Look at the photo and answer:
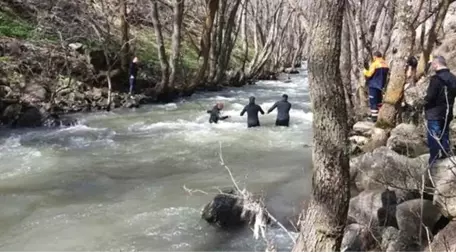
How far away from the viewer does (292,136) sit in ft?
47.5

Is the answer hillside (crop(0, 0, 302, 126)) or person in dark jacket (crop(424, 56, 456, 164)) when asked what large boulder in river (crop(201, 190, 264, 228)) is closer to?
person in dark jacket (crop(424, 56, 456, 164))

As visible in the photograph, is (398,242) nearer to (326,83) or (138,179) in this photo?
(326,83)

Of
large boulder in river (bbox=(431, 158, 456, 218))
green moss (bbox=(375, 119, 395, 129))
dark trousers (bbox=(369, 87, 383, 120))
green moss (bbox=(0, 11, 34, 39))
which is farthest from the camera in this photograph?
green moss (bbox=(0, 11, 34, 39))

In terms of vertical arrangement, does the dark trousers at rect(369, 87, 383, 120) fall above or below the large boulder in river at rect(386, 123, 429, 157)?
above

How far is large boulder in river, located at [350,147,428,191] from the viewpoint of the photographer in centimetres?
772

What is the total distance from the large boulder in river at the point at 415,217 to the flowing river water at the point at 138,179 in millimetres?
1492

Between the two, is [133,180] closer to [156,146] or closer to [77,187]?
[77,187]

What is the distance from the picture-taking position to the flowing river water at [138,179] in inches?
282

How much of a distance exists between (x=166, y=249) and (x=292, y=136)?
8.20 metres

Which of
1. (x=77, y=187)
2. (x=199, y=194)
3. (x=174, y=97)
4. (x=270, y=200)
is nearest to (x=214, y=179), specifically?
(x=199, y=194)

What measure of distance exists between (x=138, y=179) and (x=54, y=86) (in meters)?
8.89

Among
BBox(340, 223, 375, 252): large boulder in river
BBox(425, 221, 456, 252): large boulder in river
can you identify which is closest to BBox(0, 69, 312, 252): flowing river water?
BBox(340, 223, 375, 252): large boulder in river

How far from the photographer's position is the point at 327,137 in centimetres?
441

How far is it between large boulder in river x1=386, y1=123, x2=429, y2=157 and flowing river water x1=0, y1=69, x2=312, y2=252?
1.73 m
